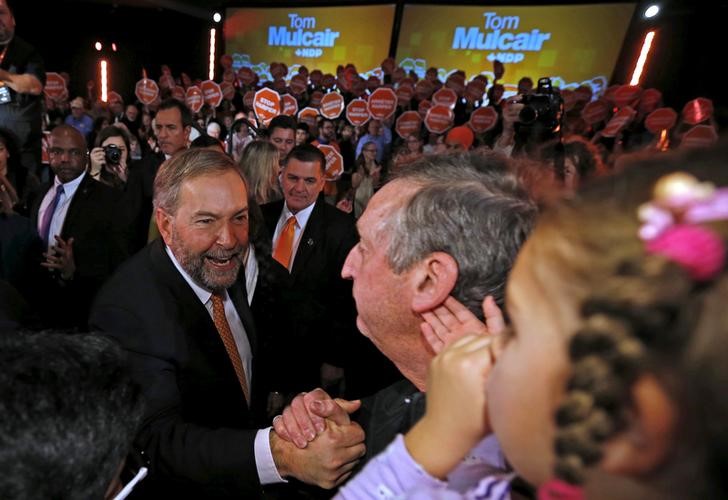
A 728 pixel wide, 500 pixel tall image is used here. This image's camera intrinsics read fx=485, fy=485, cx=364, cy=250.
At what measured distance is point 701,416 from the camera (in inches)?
13.9

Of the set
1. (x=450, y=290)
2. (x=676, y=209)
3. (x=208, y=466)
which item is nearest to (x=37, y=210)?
(x=208, y=466)

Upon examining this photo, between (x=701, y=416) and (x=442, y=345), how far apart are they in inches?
27.8

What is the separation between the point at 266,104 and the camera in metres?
5.18

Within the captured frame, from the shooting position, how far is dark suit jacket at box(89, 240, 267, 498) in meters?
1.32

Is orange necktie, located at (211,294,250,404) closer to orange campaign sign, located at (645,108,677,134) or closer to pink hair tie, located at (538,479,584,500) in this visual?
pink hair tie, located at (538,479,584,500)

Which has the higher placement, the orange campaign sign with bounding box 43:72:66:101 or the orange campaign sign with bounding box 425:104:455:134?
the orange campaign sign with bounding box 425:104:455:134

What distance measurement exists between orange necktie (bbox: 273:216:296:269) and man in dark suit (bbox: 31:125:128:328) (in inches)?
39.8

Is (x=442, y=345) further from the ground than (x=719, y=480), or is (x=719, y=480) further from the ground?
(x=719, y=480)

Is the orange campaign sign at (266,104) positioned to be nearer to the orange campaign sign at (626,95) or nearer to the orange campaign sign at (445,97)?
the orange campaign sign at (445,97)

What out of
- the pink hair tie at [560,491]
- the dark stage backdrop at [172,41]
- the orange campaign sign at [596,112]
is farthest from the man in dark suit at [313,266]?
the dark stage backdrop at [172,41]

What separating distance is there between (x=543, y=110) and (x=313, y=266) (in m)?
1.85

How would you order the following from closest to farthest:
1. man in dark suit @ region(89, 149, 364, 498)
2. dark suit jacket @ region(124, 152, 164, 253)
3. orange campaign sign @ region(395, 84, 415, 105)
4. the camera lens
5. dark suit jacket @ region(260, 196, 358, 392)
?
man in dark suit @ region(89, 149, 364, 498)
dark suit jacket @ region(260, 196, 358, 392)
the camera lens
dark suit jacket @ region(124, 152, 164, 253)
orange campaign sign @ region(395, 84, 415, 105)

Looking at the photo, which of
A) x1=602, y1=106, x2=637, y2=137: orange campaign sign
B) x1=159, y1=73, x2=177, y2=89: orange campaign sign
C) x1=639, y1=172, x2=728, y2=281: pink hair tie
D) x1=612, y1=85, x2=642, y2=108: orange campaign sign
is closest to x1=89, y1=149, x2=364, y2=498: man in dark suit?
x1=639, y1=172, x2=728, y2=281: pink hair tie

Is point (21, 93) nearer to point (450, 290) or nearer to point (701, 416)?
point (450, 290)
